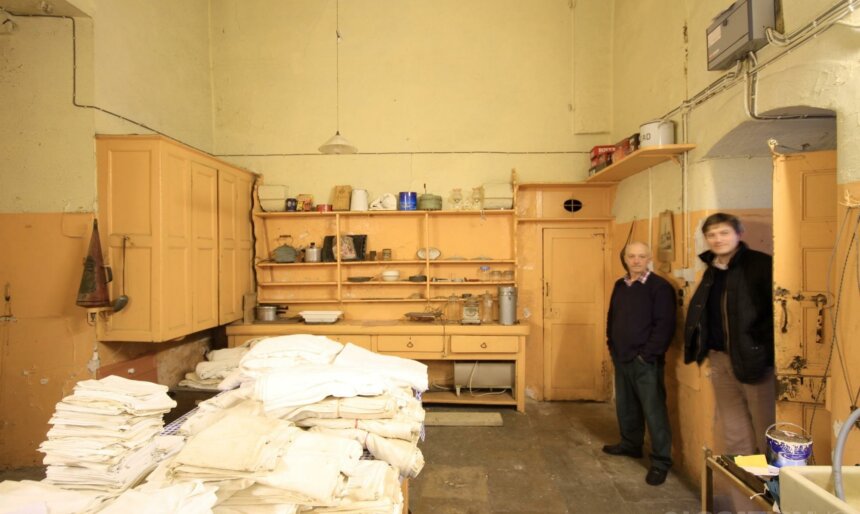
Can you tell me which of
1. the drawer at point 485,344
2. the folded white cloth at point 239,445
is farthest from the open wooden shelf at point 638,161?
the folded white cloth at point 239,445

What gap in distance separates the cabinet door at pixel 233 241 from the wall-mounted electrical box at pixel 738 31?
415 cm

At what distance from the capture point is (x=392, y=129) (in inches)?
193

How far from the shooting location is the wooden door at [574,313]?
4711 mm

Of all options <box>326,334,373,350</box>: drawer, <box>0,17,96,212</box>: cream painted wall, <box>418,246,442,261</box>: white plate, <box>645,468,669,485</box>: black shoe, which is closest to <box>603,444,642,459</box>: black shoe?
<box>645,468,669,485</box>: black shoe

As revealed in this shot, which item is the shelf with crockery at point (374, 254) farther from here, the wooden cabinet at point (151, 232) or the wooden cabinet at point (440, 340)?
the wooden cabinet at point (151, 232)

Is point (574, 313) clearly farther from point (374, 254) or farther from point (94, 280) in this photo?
point (94, 280)

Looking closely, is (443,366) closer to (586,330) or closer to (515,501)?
(586,330)

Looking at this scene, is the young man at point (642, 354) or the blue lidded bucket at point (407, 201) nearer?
the young man at point (642, 354)

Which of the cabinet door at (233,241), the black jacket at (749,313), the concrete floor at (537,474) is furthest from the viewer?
the cabinet door at (233,241)

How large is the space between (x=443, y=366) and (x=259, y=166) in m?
3.21

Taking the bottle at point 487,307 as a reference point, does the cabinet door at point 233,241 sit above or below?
above

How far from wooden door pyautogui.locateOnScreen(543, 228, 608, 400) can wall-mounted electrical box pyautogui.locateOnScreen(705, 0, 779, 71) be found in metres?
2.38

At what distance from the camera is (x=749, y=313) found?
2477mm

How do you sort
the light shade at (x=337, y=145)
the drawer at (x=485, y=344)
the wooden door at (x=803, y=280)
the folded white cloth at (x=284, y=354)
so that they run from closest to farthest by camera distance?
the folded white cloth at (x=284, y=354) → the wooden door at (x=803, y=280) → the light shade at (x=337, y=145) → the drawer at (x=485, y=344)
